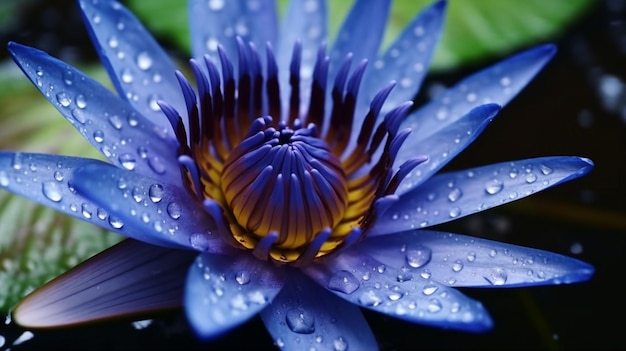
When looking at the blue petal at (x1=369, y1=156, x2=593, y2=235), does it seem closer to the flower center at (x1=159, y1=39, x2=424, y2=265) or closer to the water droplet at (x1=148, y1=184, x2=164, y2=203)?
the flower center at (x1=159, y1=39, x2=424, y2=265)

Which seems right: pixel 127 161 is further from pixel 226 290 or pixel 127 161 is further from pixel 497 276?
pixel 497 276

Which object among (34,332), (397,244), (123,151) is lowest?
(34,332)

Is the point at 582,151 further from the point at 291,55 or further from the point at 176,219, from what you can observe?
the point at 176,219

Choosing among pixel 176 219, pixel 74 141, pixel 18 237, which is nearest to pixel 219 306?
pixel 176 219

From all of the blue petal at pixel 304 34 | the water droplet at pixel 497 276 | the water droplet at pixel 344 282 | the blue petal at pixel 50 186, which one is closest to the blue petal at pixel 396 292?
the water droplet at pixel 344 282

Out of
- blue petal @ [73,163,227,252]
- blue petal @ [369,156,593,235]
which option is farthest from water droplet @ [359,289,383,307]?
blue petal @ [73,163,227,252]

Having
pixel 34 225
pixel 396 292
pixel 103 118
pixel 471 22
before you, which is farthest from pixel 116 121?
pixel 471 22

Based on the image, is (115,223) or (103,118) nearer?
(115,223)

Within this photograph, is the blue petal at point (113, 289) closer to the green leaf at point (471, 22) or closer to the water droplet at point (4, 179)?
the water droplet at point (4, 179)
